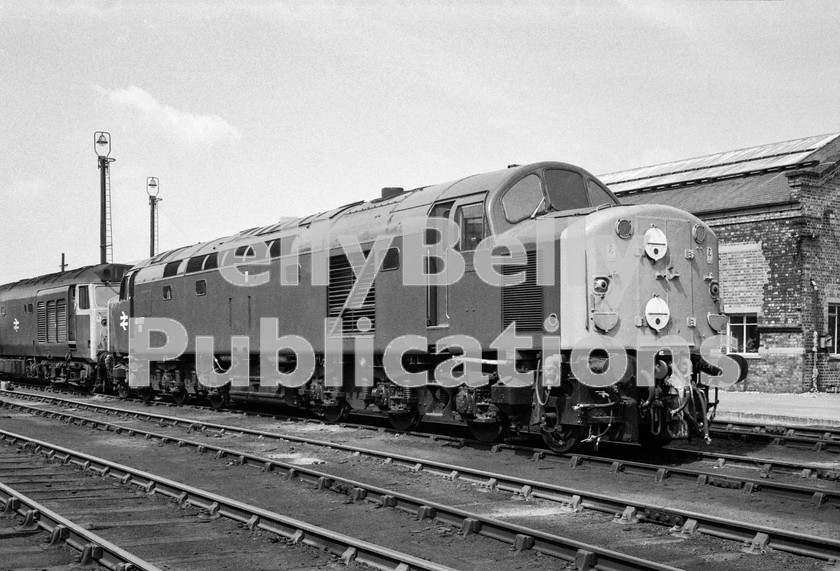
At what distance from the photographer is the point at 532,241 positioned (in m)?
11.5

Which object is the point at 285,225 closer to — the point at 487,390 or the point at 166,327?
the point at 166,327

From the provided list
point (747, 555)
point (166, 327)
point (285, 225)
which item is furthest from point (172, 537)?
point (166, 327)

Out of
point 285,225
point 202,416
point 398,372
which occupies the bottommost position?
point 202,416

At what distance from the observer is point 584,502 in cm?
892

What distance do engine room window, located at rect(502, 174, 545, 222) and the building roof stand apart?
477 inches

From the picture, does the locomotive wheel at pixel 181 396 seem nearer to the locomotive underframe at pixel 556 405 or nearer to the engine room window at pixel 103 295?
the engine room window at pixel 103 295

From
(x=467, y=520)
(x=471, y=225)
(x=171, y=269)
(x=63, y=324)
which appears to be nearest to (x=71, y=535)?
(x=467, y=520)

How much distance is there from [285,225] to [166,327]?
4974 millimetres

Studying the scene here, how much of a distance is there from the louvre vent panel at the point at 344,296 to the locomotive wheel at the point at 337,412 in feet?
6.19

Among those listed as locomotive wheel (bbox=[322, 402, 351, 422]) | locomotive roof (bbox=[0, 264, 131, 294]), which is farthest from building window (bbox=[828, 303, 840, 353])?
locomotive roof (bbox=[0, 264, 131, 294])

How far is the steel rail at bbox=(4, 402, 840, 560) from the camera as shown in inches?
281

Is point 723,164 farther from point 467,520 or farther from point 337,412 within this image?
point 467,520

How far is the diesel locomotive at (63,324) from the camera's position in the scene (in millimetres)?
26875

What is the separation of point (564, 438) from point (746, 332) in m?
15.7
